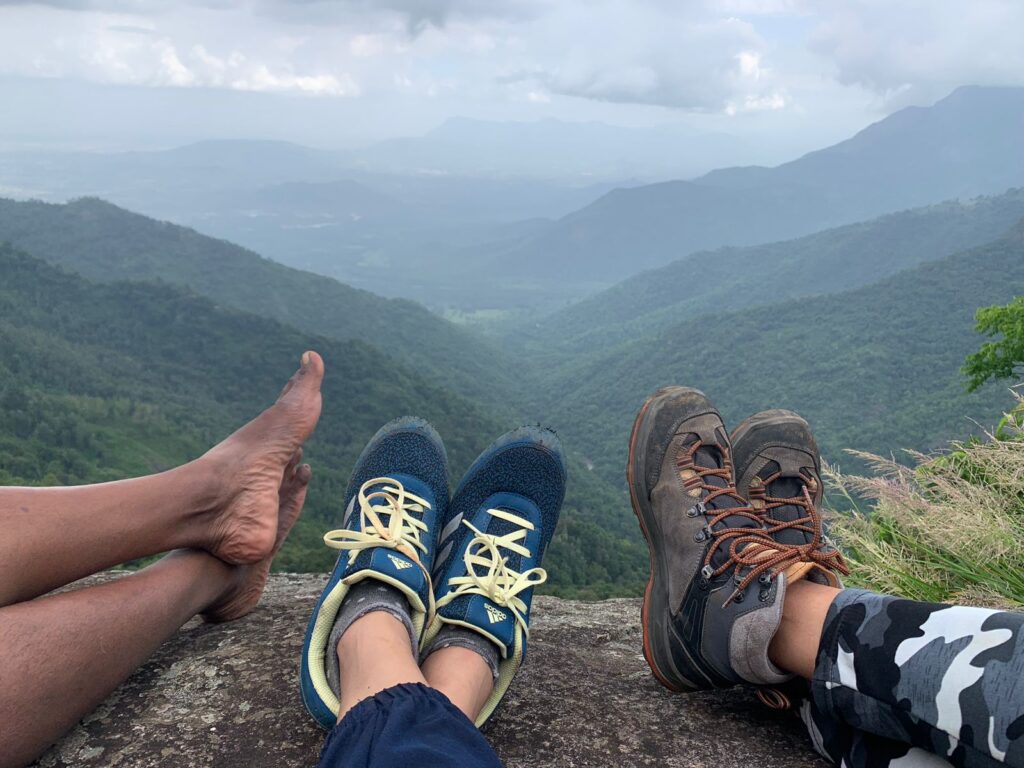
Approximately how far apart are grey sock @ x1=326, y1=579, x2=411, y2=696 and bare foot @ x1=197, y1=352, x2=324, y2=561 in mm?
562

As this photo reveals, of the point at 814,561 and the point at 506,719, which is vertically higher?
the point at 814,561

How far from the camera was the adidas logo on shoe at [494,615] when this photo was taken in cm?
190

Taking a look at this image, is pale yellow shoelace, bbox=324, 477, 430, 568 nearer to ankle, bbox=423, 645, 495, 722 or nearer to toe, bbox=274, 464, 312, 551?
ankle, bbox=423, 645, 495, 722

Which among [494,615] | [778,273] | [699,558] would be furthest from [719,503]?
[778,273]

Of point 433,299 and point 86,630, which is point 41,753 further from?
point 433,299

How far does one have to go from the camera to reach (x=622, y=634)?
8.69 ft

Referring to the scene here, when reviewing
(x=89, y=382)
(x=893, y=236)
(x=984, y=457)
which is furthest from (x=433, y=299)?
(x=984, y=457)

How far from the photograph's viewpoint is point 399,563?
1.97 meters

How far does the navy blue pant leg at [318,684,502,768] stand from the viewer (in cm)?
124

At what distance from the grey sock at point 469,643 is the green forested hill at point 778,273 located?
121609mm

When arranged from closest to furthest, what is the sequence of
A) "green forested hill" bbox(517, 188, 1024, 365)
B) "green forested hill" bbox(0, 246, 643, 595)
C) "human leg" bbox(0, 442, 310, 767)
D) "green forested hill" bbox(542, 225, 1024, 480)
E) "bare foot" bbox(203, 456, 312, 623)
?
"human leg" bbox(0, 442, 310, 767), "bare foot" bbox(203, 456, 312, 623), "green forested hill" bbox(0, 246, 643, 595), "green forested hill" bbox(542, 225, 1024, 480), "green forested hill" bbox(517, 188, 1024, 365)

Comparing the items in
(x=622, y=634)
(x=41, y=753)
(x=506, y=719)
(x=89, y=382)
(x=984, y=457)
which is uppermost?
(x=984, y=457)

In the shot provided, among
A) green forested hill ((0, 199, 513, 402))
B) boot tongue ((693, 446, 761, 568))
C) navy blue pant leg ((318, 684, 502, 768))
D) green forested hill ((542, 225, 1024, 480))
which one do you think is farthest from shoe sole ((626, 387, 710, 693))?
green forested hill ((0, 199, 513, 402))

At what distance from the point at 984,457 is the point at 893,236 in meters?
169
